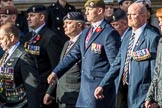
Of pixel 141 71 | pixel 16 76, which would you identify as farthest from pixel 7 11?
pixel 141 71

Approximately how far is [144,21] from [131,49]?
368 mm

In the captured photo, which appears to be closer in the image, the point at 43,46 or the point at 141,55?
the point at 141,55

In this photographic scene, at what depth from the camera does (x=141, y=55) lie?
7.99 m

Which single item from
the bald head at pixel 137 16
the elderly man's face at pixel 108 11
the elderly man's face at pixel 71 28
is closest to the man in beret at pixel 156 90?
the bald head at pixel 137 16

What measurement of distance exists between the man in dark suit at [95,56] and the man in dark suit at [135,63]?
317 mm

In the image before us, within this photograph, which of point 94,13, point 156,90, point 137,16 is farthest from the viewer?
point 94,13

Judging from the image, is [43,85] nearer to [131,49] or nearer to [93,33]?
[93,33]

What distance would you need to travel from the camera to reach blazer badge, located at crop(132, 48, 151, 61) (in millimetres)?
7945

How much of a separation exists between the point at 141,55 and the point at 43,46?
2.07 metres

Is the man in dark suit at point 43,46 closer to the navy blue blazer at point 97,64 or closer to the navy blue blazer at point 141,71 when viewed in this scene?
the navy blue blazer at point 97,64

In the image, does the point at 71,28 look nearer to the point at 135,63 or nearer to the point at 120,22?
the point at 120,22

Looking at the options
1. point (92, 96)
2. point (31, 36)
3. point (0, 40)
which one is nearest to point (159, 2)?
point (31, 36)

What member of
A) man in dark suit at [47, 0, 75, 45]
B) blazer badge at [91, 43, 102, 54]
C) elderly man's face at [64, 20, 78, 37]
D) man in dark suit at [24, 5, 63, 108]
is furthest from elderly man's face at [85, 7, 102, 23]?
man in dark suit at [47, 0, 75, 45]

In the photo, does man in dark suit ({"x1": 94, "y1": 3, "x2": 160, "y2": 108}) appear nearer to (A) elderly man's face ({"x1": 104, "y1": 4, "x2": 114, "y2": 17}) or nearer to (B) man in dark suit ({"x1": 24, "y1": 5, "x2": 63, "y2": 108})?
(B) man in dark suit ({"x1": 24, "y1": 5, "x2": 63, "y2": 108})
